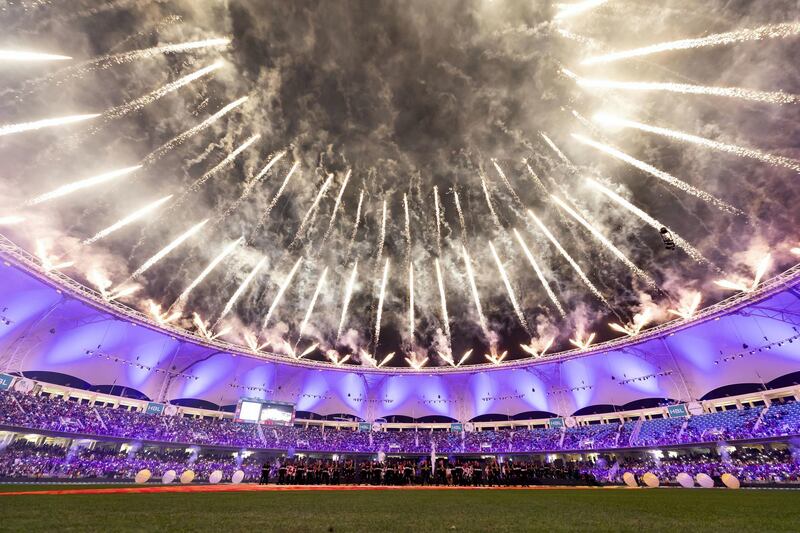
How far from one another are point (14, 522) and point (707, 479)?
3478 cm

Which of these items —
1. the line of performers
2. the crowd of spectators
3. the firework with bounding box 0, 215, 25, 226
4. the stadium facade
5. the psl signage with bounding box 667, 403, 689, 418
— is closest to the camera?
the firework with bounding box 0, 215, 25, 226

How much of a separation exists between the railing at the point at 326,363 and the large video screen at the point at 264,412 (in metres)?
6.36

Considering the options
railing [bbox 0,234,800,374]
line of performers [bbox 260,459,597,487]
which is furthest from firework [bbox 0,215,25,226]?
line of performers [bbox 260,459,597,487]

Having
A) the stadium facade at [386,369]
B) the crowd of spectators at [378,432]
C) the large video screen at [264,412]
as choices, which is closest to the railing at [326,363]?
the stadium facade at [386,369]

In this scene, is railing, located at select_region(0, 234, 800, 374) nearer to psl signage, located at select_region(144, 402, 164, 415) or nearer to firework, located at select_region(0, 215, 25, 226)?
firework, located at select_region(0, 215, 25, 226)

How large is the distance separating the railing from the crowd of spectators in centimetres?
961

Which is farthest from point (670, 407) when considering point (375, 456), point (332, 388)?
point (332, 388)

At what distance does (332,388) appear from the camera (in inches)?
2192

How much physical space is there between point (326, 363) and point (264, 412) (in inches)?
413

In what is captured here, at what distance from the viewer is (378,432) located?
177ft

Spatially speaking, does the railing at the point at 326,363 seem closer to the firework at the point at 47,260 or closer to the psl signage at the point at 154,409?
the firework at the point at 47,260

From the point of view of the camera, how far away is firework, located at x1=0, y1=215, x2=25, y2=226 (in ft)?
76.5

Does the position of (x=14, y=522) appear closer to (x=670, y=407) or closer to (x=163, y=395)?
(x=163, y=395)

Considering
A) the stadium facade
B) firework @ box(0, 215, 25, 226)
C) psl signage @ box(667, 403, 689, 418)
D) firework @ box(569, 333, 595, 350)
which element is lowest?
psl signage @ box(667, 403, 689, 418)
